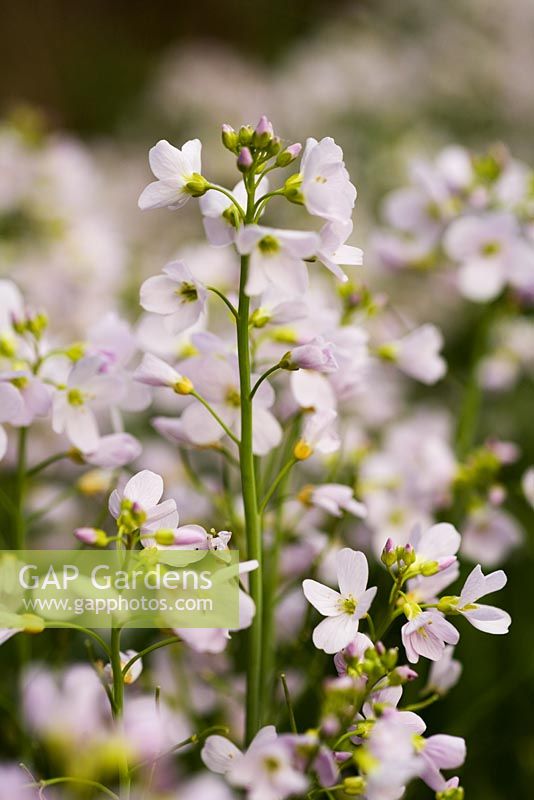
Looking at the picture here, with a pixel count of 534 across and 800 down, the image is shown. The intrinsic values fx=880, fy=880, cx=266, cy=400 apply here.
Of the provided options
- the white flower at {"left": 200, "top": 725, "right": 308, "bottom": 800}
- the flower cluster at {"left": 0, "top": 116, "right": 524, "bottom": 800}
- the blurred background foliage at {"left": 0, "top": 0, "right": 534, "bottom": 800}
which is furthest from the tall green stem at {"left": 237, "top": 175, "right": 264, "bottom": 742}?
the blurred background foliage at {"left": 0, "top": 0, "right": 534, "bottom": 800}

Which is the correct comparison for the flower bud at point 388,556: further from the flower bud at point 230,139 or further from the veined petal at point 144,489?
the flower bud at point 230,139

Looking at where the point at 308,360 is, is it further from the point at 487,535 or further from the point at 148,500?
the point at 487,535

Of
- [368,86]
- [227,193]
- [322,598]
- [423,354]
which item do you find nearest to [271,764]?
[322,598]

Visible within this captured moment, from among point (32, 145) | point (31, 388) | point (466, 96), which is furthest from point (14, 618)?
point (466, 96)

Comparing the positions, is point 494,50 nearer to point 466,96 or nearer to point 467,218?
point 466,96

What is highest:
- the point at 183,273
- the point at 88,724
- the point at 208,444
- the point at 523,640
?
the point at 183,273

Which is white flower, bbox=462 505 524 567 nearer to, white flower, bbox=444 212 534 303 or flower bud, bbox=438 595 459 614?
white flower, bbox=444 212 534 303

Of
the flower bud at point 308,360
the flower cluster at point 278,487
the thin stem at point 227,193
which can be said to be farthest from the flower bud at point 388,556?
the thin stem at point 227,193
